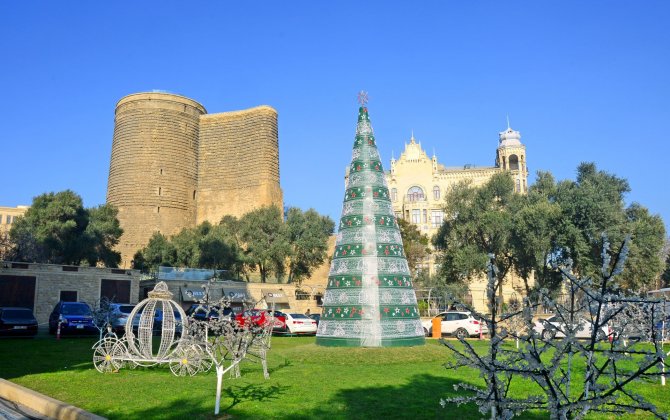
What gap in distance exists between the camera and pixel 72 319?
1992 cm

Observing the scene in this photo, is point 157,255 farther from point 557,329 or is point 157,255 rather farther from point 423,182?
point 557,329

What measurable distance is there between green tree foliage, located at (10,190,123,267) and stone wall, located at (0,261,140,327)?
12.4m

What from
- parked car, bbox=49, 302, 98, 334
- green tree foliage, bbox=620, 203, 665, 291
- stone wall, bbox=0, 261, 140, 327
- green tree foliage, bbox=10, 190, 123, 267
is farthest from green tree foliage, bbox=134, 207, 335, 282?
green tree foliage, bbox=620, 203, 665, 291

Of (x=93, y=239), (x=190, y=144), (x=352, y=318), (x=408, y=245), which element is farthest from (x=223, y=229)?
(x=352, y=318)

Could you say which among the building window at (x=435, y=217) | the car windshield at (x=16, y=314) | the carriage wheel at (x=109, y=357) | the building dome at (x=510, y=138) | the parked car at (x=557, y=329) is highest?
the building dome at (x=510, y=138)

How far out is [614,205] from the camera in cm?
3219

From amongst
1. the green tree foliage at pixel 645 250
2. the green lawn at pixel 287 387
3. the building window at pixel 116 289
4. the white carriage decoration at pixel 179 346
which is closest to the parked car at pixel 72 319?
the green lawn at pixel 287 387

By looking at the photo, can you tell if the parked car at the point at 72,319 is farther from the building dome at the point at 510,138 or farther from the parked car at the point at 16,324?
the building dome at the point at 510,138

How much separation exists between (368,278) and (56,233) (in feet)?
124

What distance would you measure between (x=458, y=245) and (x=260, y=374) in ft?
96.2

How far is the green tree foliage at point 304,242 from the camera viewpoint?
159ft

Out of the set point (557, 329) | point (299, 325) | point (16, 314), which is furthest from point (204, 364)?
point (299, 325)

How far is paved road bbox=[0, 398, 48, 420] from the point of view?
22.0 feet

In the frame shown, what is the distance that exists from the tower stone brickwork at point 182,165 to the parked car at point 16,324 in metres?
45.4
